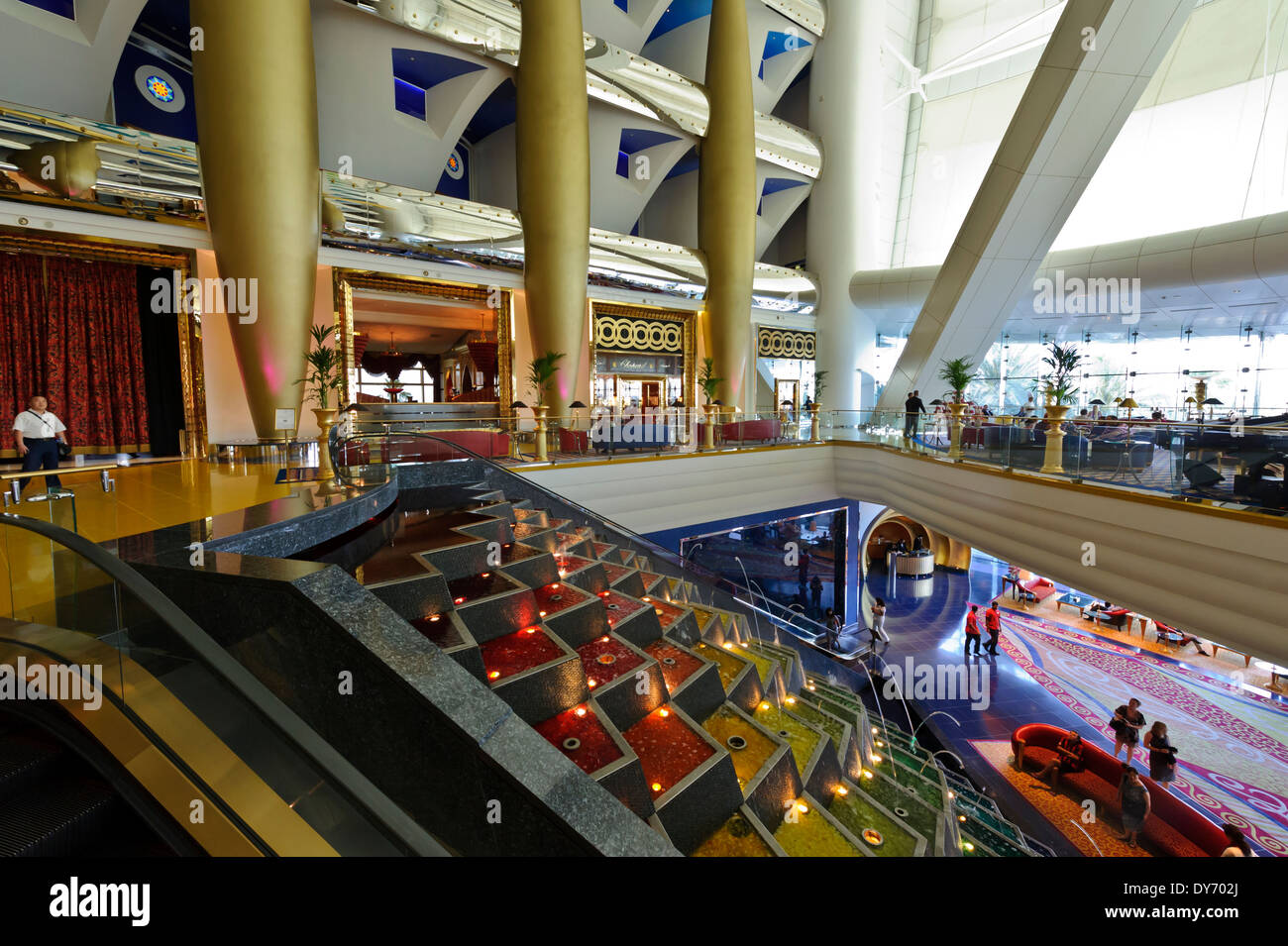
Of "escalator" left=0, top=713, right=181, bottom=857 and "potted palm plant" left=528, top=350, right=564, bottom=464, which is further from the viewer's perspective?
"potted palm plant" left=528, top=350, right=564, bottom=464

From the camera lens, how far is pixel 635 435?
30.3ft

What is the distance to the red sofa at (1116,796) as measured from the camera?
6105 millimetres

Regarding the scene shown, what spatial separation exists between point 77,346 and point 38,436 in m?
3.80

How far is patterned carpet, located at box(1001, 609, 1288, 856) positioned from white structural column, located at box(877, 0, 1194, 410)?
259 inches

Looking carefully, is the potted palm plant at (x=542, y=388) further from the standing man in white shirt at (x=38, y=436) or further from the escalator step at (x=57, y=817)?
the escalator step at (x=57, y=817)

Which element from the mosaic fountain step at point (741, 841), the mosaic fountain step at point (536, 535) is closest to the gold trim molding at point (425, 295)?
the mosaic fountain step at point (536, 535)

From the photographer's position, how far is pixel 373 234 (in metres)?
10.0

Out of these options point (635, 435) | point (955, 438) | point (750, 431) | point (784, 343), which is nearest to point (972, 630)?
point (955, 438)

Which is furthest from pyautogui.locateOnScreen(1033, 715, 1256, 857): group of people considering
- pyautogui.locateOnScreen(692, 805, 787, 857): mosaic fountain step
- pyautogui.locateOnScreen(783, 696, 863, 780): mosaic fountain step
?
pyautogui.locateOnScreen(692, 805, 787, 857): mosaic fountain step

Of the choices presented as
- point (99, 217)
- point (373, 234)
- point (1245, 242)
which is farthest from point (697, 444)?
point (1245, 242)

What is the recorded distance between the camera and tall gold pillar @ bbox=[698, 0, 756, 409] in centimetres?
1386

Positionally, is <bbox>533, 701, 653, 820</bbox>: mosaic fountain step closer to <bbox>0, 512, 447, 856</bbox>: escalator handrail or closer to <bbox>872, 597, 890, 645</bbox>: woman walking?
<bbox>0, 512, 447, 856</bbox>: escalator handrail

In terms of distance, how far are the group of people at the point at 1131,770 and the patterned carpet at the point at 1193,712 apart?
648 mm
